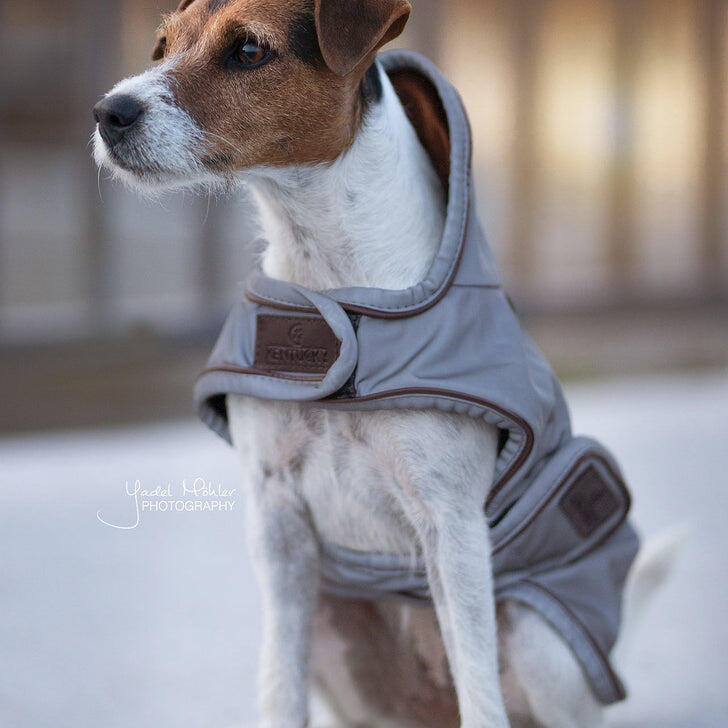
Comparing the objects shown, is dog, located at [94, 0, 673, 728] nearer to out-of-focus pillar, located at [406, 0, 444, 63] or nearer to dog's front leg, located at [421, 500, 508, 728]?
dog's front leg, located at [421, 500, 508, 728]

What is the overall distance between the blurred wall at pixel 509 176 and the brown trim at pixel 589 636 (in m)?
2.84

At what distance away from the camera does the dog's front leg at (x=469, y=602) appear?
1.09 meters

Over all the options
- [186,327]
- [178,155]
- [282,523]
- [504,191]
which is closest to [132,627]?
[282,523]

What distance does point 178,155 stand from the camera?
105cm

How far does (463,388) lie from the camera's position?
3.45ft

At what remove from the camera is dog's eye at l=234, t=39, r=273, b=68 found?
1.05 meters

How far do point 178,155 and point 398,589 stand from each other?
55 centimetres

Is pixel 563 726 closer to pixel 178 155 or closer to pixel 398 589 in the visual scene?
pixel 398 589

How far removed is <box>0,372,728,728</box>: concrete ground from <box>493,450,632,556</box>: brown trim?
32 centimetres

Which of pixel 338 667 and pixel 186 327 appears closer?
pixel 338 667

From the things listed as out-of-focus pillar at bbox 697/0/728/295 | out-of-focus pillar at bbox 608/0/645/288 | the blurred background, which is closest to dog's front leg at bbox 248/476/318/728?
the blurred background

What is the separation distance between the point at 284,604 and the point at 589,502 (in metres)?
0.39

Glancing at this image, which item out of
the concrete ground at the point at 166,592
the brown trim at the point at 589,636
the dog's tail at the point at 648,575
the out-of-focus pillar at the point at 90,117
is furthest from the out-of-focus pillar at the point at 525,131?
the brown trim at the point at 589,636

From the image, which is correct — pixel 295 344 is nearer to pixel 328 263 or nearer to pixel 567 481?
pixel 328 263
